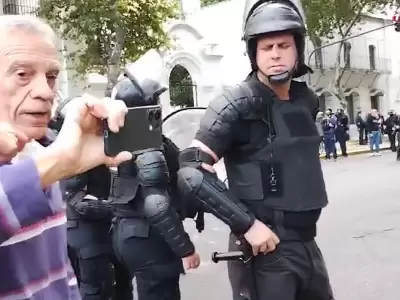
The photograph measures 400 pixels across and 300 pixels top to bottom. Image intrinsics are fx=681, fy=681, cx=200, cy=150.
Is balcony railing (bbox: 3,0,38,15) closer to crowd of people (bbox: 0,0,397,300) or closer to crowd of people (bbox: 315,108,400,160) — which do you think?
crowd of people (bbox: 315,108,400,160)

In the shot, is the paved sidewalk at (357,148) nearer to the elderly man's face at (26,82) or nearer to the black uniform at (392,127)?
the black uniform at (392,127)

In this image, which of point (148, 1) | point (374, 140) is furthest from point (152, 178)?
point (374, 140)

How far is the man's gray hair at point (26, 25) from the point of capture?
4.39 ft

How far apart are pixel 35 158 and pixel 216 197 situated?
1.45m

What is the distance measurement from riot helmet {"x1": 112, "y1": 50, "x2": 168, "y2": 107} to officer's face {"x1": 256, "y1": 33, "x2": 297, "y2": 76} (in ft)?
1.87

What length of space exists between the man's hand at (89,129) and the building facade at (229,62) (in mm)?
13671

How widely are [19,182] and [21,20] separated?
450 mm

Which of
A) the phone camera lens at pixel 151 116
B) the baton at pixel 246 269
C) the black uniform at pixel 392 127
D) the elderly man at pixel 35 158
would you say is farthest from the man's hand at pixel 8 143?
the black uniform at pixel 392 127

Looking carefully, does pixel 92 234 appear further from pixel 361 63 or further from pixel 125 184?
pixel 361 63

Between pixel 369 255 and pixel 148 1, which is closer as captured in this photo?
pixel 369 255

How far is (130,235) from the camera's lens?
3.27m

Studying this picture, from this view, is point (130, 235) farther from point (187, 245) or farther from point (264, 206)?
point (264, 206)

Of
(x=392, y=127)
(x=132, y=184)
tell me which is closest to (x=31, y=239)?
(x=132, y=184)

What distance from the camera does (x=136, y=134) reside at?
4.11 feet
